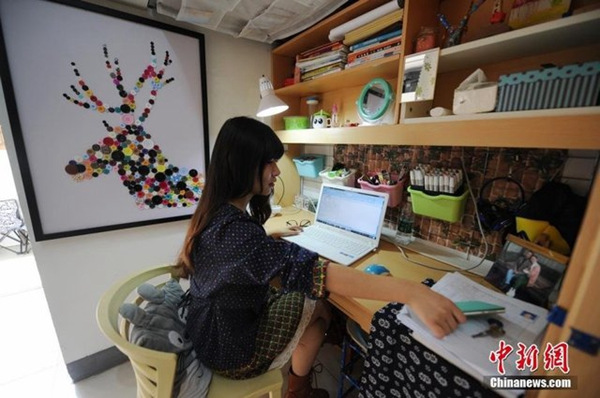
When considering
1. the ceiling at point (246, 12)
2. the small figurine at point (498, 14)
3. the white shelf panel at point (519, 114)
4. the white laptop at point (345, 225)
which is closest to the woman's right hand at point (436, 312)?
the white laptop at point (345, 225)

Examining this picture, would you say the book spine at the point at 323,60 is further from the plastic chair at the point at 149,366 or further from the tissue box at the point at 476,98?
the plastic chair at the point at 149,366

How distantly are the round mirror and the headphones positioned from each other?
54 centimetres

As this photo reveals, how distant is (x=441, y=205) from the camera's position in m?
1.03

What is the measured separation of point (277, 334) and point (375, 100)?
3.70 feet

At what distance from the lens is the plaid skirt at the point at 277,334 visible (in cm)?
81

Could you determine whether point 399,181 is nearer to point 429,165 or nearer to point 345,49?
point 429,165

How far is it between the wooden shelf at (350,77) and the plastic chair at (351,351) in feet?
3.82

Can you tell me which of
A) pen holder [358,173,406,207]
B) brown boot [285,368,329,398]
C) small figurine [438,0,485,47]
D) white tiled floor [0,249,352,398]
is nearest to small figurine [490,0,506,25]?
small figurine [438,0,485,47]

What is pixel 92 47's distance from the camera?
116 centimetres

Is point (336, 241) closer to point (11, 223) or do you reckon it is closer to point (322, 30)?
point (322, 30)

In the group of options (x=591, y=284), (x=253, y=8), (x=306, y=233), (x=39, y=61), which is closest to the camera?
(x=591, y=284)

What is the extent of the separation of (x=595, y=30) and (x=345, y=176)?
3.30 ft

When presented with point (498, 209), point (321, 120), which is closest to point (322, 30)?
point (321, 120)

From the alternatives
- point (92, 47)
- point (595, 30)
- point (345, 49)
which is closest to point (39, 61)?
point (92, 47)
